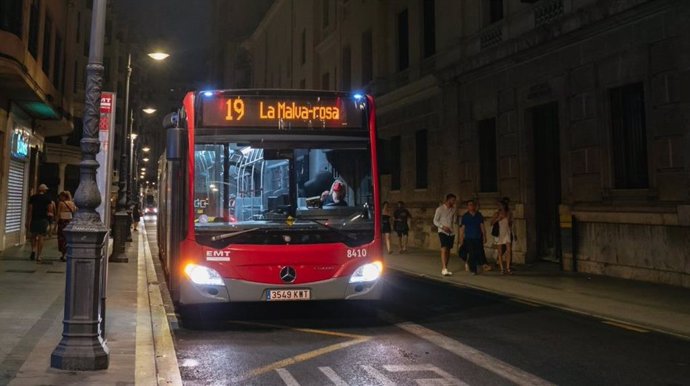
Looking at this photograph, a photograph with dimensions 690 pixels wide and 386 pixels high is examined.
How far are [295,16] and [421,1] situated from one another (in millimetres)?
21899

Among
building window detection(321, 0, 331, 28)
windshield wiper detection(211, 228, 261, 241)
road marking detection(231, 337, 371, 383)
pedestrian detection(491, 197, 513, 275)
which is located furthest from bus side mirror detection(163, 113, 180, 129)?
building window detection(321, 0, 331, 28)

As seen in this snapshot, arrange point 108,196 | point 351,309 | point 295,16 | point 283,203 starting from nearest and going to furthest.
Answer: point 108,196, point 283,203, point 351,309, point 295,16

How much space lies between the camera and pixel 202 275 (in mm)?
7707

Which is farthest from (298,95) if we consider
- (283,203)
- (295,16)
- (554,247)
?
(295,16)

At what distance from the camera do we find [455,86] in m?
21.3

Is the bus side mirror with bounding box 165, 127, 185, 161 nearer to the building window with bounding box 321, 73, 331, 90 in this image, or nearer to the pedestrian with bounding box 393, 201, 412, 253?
the pedestrian with bounding box 393, 201, 412, 253

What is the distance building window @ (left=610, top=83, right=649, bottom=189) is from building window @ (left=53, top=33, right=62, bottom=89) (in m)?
17.9

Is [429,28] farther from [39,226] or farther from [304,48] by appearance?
[304,48]

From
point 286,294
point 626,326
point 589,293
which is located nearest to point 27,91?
point 286,294

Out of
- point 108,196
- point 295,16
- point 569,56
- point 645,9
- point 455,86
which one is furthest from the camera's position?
point 295,16

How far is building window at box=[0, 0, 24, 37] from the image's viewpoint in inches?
548

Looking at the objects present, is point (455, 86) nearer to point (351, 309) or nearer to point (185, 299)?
point (351, 309)

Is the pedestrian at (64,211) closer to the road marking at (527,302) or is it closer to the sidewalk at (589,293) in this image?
the sidewalk at (589,293)

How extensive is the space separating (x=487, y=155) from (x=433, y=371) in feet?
49.1
